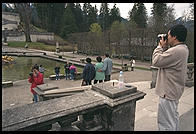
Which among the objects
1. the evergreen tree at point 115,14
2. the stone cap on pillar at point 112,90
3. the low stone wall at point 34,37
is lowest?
the stone cap on pillar at point 112,90

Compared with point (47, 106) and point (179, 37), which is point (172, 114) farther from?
point (47, 106)

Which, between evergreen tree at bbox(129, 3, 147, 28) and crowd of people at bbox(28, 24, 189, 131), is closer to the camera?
crowd of people at bbox(28, 24, 189, 131)

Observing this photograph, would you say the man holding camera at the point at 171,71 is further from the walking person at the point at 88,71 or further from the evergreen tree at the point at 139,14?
the evergreen tree at the point at 139,14

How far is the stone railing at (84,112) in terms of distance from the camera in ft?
7.43

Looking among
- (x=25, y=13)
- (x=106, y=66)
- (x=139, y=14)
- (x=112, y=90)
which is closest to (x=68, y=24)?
(x=25, y=13)

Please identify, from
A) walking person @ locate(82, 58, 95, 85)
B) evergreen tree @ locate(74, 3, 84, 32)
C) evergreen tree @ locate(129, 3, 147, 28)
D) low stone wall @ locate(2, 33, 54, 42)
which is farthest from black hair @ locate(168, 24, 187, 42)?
evergreen tree @ locate(74, 3, 84, 32)

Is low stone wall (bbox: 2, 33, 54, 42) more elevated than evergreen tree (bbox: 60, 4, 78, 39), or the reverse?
evergreen tree (bbox: 60, 4, 78, 39)

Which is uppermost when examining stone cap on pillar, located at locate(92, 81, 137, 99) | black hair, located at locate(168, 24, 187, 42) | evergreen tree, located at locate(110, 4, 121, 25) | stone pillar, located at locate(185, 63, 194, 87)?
evergreen tree, located at locate(110, 4, 121, 25)

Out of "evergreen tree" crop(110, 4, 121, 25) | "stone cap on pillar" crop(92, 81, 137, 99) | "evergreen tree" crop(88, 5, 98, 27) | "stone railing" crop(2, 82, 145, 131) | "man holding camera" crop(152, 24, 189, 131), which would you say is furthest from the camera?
"evergreen tree" crop(88, 5, 98, 27)

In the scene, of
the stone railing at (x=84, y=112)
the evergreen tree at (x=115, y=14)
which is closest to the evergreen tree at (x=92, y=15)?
the evergreen tree at (x=115, y=14)

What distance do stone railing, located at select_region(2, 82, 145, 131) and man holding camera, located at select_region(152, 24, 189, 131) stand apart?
16.5 inches

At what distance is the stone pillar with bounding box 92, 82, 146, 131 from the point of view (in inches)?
105

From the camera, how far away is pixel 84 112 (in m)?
2.54

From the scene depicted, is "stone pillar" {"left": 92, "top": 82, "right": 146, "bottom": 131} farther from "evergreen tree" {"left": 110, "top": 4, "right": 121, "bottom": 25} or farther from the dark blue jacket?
"evergreen tree" {"left": 110, "top": 4, "right": 121, "bottom": 25}
